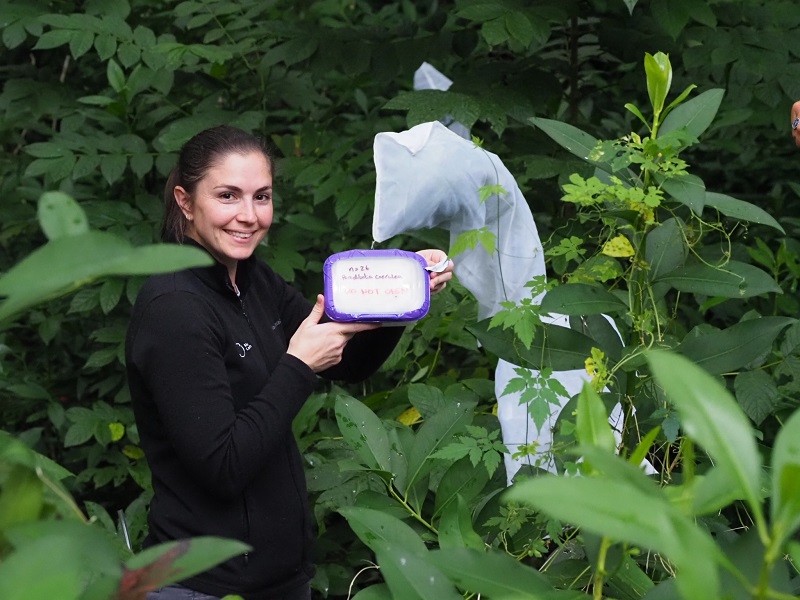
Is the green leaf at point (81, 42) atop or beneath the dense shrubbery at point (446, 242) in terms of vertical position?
atop

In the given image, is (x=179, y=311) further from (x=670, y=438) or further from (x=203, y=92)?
(x=203, y=92)

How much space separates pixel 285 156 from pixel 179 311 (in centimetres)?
183

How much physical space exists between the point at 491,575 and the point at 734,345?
83cm

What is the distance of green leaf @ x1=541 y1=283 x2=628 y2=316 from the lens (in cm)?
167

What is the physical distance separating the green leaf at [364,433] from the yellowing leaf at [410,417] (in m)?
0.75

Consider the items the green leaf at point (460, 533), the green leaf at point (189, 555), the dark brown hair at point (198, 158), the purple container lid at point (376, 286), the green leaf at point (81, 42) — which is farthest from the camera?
the green leaf at point (81, 42)

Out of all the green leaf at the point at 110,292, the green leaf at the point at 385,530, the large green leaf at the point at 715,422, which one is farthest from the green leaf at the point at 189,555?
the green leaf at the point at 110,292

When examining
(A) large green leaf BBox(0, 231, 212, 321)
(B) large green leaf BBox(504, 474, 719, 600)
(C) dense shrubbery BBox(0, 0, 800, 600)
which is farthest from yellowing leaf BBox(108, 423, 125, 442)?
(B) large green leaf BBox(504, 474, 719, 600)

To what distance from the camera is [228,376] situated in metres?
1.86

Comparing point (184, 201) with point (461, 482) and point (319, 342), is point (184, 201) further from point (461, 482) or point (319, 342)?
point (461, 482)

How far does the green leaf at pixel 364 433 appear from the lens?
1.91 meters

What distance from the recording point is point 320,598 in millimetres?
3086

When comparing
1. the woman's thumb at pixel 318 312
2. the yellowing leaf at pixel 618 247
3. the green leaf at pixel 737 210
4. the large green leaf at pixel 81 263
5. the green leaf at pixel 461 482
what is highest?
the large green leaf at pixel 81 263

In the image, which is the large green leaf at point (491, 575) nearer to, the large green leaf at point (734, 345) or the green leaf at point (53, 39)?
the large green leaf at point (734, 345)
